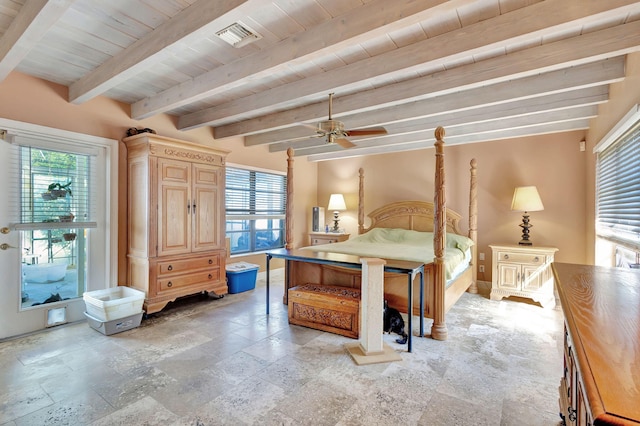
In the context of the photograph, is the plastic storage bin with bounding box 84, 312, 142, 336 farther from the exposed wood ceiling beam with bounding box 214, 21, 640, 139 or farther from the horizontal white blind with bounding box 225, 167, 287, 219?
the exposed wood ceiling beam with bounding box 214, 21, 640, 139

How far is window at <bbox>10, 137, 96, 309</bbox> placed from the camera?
2.99 meters

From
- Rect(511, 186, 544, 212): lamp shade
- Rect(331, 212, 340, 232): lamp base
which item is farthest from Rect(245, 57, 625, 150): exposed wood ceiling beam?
Rect(331, 212, 340, 232): lamp base

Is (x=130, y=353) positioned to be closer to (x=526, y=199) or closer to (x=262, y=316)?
(x=262, y=316)

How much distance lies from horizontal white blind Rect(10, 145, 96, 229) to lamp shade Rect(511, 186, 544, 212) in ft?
17.3

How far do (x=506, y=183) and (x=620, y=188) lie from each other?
188cm

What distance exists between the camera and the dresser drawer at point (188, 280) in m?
3.55

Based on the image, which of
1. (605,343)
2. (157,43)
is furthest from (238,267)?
(605,343)

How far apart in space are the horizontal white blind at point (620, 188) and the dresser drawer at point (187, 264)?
14.0ft

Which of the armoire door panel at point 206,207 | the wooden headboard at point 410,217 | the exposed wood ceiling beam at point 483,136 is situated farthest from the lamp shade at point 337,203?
the armoire door panel at point 206,207

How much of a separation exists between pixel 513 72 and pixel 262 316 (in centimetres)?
336

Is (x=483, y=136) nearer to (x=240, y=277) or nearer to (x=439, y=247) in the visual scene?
(x=439, y=247)

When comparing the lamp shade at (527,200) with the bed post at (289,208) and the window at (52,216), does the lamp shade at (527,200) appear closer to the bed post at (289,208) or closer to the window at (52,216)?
the bed post at (289,208)

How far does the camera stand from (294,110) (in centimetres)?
376

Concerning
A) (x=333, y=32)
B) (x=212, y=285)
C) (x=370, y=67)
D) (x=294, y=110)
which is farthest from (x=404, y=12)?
(x=212, y=285)
